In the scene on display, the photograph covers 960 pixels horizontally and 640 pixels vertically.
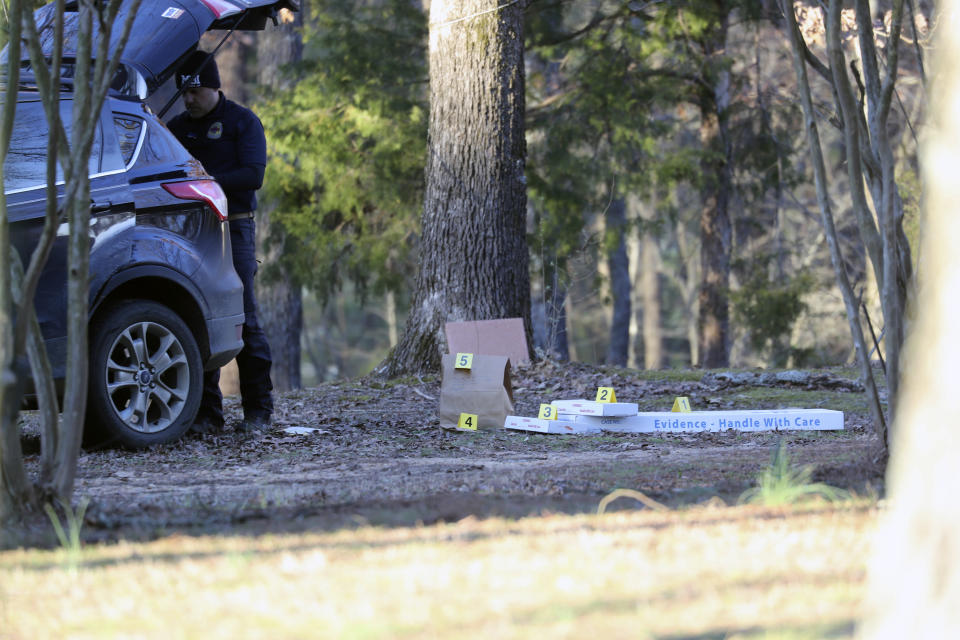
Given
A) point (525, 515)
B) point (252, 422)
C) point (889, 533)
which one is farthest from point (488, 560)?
point (252, 422)

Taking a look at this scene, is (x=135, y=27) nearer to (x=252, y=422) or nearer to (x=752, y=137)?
(x=252, y=422)

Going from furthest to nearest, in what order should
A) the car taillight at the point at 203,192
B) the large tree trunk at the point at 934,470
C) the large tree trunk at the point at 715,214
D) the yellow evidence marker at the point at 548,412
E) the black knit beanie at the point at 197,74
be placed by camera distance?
the large tree trunk at the point at 715,214 → the yellow evidence marker at the point at 548,412 → the black knit beanie at the point at 197,74 → the car taillight at the point at 203,192 → the large tree trunk at the point at 934,470

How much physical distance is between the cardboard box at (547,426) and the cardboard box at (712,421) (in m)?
0.04

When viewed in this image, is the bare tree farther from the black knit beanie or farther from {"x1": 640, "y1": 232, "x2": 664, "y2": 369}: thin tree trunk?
{"x1": 640, "y1": 232, "x2": 664, "y2": 369}: thin tree trunk

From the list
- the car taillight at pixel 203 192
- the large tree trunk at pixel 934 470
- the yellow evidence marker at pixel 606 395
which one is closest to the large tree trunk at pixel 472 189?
the yellow evidence marker at pixel 606 395

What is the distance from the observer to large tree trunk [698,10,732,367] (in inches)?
630

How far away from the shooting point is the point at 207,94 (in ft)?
23.0

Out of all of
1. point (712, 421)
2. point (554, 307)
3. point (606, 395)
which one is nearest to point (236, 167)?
point (606, 395)

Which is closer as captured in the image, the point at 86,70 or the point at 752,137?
the point at 86,70

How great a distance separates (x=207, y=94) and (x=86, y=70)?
11.0ft

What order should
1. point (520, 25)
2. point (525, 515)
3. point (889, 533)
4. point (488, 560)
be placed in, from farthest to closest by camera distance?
point (520, 25) → point (525, 515) → point (488, 560) → point (889, 533)

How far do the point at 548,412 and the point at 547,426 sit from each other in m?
0.23

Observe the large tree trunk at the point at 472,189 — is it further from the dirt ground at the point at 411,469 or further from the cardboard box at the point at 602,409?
the cardboard box at the point at 602,409

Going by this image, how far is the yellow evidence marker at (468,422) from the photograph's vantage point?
7219 millimetres
